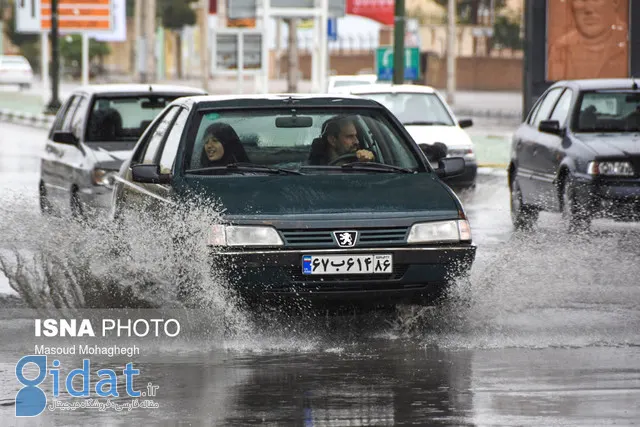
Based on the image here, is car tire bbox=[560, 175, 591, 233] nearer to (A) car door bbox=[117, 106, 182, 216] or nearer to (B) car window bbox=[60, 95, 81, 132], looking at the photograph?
(A) car door bbox=[117, 106, 182, 216]

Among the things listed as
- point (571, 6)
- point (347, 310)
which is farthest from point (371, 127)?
point (571, 6)

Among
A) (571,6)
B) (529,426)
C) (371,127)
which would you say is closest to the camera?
(529,426)

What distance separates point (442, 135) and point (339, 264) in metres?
11.7

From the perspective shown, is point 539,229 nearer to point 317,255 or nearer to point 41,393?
point 317,255

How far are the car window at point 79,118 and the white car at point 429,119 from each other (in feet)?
16.1

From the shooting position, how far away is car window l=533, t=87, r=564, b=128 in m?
16.3

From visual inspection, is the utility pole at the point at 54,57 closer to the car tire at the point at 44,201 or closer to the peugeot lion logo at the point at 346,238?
the car tire at the point at 44,201

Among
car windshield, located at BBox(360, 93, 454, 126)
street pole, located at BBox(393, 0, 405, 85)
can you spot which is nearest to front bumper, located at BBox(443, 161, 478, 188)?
car windshield, located at BBox(360, 93, 454, 126)

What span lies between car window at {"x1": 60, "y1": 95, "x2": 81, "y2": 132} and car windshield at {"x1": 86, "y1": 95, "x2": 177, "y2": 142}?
1.46 feet

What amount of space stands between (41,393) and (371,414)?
1.53 m

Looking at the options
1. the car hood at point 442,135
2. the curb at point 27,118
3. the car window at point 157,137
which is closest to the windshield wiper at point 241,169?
the car window at point 157,137

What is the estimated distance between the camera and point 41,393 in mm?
7250

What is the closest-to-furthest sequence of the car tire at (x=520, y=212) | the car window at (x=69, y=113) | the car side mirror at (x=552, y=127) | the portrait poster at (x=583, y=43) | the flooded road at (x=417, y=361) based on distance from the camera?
the flooded road at (x=417, y=361)
the car side mirror at (x=552, y=127)
the car tire at (x=520, y=212)
the car window at (x=69, y=113)
the portrait poster at (x=583, y=43)

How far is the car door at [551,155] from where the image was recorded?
15.1 m
